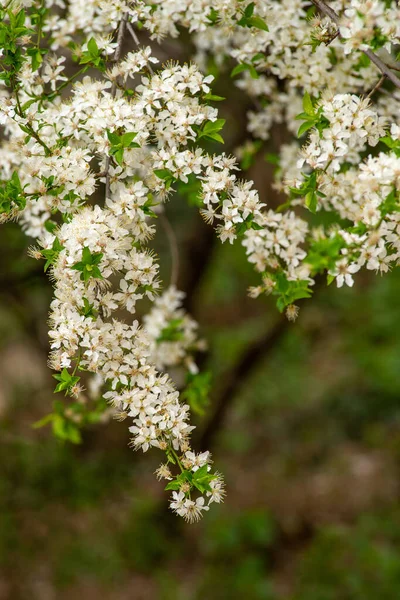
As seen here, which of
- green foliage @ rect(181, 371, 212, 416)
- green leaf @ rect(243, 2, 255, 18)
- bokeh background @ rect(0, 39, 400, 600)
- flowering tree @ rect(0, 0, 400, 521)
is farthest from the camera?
bokeh background @ rect(0, 39, 400, 600)

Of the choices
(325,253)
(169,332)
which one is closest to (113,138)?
(325,253)

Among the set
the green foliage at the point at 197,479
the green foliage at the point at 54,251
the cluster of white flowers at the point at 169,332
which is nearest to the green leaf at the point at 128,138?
the green foliage at the point at 54,251

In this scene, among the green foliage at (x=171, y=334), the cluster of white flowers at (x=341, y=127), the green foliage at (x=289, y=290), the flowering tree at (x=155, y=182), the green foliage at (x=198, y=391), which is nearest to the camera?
the flowering tree at (x=155, y=182)

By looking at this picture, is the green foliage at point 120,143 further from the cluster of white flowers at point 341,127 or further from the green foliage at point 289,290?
the green foliage at point 289,290

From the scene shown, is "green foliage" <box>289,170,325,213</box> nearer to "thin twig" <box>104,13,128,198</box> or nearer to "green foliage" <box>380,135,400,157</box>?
"green foliage" <box>380,135,400,157</box>

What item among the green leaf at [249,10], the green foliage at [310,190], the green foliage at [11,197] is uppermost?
the green leaf at [249,10]

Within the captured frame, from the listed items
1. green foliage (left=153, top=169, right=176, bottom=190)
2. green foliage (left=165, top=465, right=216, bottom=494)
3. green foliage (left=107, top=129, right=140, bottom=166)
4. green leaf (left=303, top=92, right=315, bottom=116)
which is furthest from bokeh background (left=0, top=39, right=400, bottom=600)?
green foliage (left=165, top=465, right=216, bottom=494)

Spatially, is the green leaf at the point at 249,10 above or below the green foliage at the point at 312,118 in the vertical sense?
above

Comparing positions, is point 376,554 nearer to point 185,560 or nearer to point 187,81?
point 185,560
